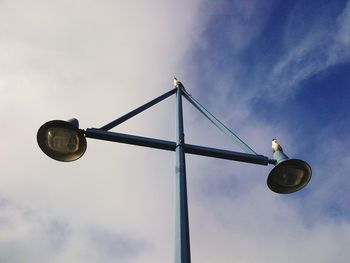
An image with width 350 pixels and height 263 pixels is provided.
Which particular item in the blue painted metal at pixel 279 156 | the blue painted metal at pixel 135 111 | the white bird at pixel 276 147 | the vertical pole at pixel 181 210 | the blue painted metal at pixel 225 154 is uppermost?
the blue painted metal at pixel 135 111

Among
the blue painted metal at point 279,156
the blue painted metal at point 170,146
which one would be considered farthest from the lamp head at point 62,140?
the blue painted metal at point 279,156

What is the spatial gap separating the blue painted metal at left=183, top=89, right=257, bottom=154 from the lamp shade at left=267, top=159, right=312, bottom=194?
1.88 ft

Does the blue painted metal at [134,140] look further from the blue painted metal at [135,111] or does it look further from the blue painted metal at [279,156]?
the blue painted metal at [279,156]

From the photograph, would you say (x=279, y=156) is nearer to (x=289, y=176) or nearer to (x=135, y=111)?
(x=289, y=176)

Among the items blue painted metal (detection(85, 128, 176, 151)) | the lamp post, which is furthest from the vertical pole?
blue painted metal (detection(85, 128, 176, 151))

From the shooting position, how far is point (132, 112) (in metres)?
7.30

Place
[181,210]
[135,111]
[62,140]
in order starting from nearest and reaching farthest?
[181,210] < [62,140] < [135,111]

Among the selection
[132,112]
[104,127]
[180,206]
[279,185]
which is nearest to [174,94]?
[132,112]

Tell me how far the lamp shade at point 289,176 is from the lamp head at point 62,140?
3387 millimetres

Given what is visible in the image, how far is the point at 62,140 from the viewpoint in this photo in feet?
20.6

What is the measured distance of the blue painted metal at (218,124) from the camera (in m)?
6.80

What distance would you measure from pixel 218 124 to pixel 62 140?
3086mm

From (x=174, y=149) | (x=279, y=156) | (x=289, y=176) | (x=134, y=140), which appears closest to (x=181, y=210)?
(x=174, y=149)

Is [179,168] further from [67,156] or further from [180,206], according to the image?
[67,156]
